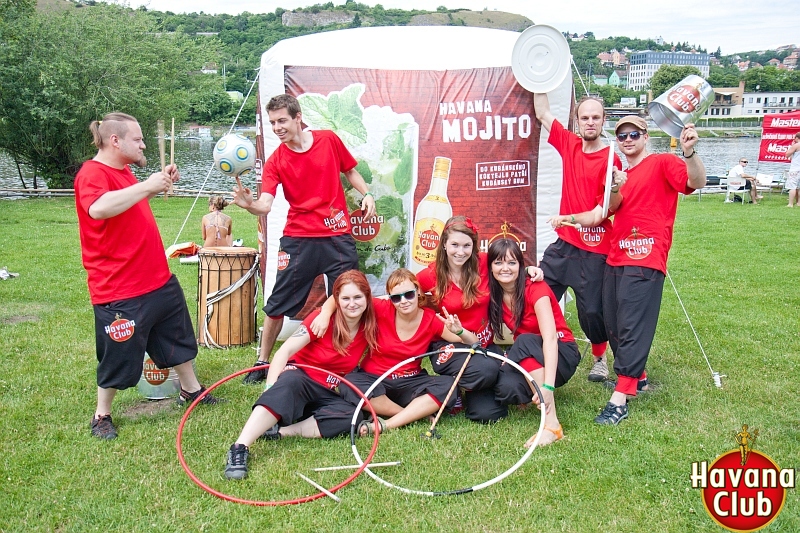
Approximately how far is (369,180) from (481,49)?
1.67 metres

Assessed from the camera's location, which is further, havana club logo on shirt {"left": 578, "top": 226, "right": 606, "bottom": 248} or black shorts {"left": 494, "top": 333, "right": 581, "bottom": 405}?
havana club logo on shirt {"left": 578, "top": 226, "right": 606, "bottom": 248}

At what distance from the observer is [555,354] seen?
4.78 metres

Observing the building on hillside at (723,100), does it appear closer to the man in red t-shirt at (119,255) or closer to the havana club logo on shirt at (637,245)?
the havana club logo on shirt at (637,245)

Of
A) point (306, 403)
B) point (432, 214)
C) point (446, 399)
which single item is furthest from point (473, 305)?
point (432, 214)

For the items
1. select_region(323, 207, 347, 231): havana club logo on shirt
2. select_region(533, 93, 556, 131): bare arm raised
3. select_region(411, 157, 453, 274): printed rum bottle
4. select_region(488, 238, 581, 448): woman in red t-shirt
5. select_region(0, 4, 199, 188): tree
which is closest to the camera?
select_region(488, 238, 581, 448): woman in red t-shirt

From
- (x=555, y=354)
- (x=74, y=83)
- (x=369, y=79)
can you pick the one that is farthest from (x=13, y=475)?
(x=74, y=83)

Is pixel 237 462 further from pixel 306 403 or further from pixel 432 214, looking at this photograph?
pixel 432 214

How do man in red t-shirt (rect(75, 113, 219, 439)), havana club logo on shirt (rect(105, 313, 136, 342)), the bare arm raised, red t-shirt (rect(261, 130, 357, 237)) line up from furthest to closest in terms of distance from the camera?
the bare arm raised, red t-shirt (rect(261, 130, 357, 237)), havana club logo on shirt (rect(105, 313, 136, 342)), man in red t-shirt (rect(75, 113, 219, 439))

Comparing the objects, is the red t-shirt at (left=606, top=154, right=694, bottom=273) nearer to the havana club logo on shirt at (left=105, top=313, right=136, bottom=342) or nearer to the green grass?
the green grass

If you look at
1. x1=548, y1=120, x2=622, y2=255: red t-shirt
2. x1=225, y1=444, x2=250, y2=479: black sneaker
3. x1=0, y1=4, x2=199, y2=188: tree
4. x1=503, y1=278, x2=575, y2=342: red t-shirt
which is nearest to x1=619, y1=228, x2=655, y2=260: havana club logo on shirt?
x1=548, y1=120, x2=622, y2=255: red t-shirt

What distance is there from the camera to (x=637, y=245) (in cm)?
496

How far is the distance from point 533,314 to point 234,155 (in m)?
2.67

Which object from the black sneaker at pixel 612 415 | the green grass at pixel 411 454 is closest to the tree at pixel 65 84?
the green grass at pixel 411 454

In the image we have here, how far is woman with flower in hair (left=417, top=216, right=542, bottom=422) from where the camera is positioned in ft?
16.0
